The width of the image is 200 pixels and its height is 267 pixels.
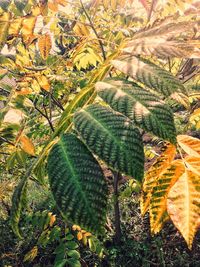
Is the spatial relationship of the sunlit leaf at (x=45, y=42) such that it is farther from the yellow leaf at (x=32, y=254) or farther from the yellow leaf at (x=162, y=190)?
the yellow leaf at (x=32, y=254)

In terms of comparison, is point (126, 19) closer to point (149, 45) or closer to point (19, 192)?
point (149, 45)

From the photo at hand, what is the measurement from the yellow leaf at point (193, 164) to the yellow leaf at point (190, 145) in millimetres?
37

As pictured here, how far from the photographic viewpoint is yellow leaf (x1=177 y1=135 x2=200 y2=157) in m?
0.69

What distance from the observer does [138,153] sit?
1.63 ft

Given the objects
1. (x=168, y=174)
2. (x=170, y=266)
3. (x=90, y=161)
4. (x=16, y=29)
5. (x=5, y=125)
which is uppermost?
(x=16, y=29)

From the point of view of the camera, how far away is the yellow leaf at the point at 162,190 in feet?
2.06

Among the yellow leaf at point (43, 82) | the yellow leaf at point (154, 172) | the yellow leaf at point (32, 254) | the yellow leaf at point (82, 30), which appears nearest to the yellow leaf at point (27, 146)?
the yellow leaf at point (43, 82)

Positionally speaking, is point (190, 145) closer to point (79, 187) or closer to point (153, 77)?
point (153, 77)

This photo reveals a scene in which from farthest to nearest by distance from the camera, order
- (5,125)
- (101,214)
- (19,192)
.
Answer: (5,125)
(19,192)
(101,214)

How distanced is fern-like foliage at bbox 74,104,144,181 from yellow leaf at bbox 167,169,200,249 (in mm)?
117

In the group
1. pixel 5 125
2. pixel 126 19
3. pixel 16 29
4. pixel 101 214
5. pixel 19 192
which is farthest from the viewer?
pixel 126 19

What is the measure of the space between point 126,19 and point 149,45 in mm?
1596

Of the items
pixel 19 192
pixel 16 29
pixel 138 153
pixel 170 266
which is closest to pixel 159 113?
pixel 138 153

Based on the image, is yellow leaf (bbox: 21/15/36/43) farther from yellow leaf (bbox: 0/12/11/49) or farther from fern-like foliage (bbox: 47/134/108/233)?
fern-like foliage (bbox: 47/134/108/233)
